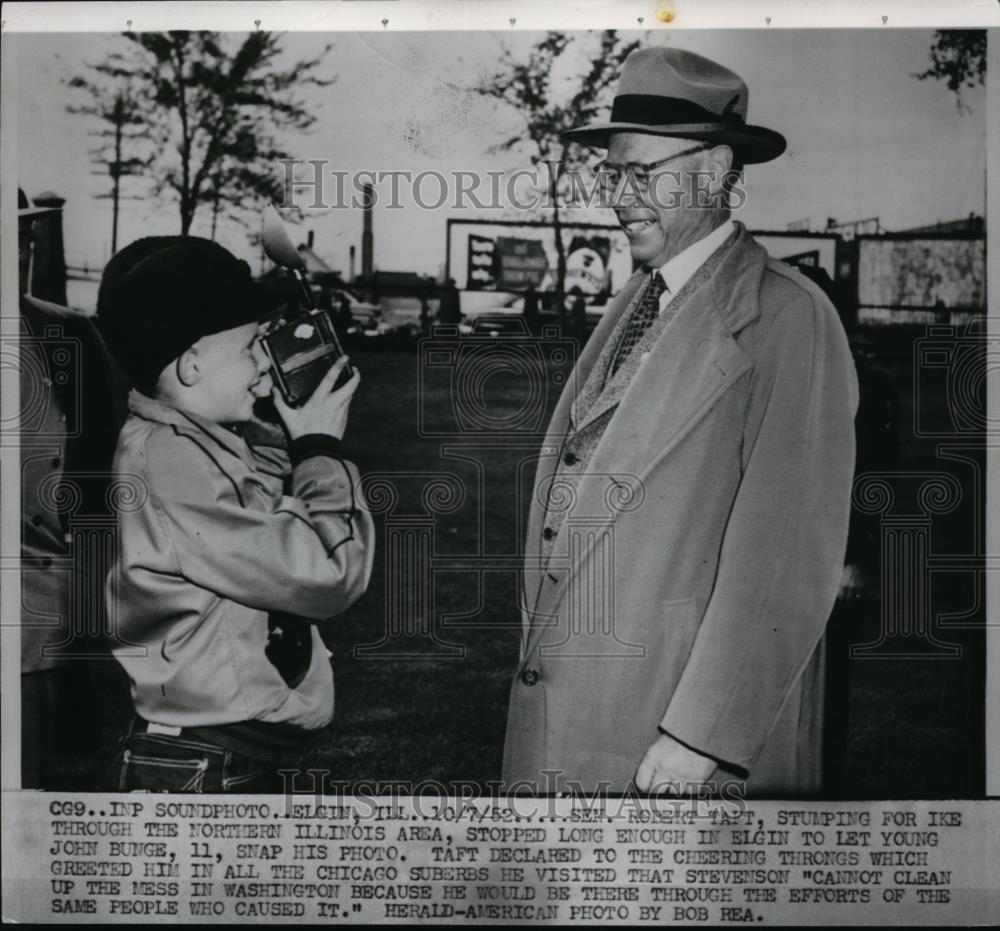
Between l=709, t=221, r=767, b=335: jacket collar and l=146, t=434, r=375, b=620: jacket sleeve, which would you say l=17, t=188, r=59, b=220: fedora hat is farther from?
l=709, t=221, r=767, b=335: jacket collar

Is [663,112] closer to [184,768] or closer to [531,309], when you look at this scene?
[531,309]

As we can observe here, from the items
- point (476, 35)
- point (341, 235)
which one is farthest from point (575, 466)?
point (476, 35)

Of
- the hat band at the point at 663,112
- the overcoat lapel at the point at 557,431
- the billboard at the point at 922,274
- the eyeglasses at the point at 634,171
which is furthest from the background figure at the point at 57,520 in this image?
the billboard at the point at 922,274

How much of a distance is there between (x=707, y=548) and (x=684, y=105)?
4.29 ft

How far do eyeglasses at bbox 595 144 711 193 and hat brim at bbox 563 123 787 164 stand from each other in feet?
0.16

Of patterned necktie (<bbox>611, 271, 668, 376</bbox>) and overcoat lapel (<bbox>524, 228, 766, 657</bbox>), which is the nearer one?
overcoat lapel (<bbox>524, 228, 766, 657</bbox>)

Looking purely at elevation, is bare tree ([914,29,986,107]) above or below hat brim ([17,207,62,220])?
above

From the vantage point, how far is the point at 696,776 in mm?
3250

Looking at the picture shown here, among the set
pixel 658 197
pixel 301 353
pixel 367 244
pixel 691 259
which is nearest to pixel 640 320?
pixel 691 259

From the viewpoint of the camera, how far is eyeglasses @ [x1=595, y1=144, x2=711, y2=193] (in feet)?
10.9

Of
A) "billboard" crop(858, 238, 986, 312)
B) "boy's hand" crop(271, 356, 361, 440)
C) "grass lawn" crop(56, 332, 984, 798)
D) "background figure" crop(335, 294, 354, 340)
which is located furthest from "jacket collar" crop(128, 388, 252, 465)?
"billboard" crop(858, 238, 986, 312)

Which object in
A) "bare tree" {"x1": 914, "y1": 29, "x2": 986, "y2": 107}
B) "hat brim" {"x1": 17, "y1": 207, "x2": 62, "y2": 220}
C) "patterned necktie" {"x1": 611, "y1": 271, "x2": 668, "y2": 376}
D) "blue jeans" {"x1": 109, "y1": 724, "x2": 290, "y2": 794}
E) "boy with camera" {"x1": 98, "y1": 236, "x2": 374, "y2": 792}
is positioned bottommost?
"blue jeans" {"x1": 109, "y1": 724, "x2": 290, "y2": 794}

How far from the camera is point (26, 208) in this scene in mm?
3545

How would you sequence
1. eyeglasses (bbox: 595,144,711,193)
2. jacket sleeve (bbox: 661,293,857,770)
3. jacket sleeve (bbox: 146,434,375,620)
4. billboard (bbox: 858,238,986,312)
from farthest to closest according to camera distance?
billboard (bbox: 858,238,986,312) < eyeglasses (bbox: 595,144,711,193) < jacket sleeve (bbox: 146,434,375,620) < jacket sleeve (bbox: 661,293,857,770)
